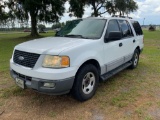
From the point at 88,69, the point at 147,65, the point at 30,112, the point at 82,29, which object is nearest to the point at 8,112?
the point at 30,112

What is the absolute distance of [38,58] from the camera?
3.54 meters

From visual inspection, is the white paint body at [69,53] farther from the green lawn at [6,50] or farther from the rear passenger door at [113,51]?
the green lawn at [6,50]

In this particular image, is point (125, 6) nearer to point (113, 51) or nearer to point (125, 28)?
point (125, 28)

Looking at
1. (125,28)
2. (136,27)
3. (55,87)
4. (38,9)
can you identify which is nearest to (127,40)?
(125,28)

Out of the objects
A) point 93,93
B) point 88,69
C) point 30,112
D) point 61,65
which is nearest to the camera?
point 61,65

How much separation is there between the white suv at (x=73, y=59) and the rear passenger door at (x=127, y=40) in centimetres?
14

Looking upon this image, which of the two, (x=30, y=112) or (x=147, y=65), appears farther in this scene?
(x=147, y=65)

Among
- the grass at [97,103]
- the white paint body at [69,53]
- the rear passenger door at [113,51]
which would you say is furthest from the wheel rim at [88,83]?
the rear passenger door at [113,51]

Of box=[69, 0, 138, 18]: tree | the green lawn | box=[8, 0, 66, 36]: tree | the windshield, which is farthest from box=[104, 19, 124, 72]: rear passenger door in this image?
box=[69, 0, 138, 18]: tree

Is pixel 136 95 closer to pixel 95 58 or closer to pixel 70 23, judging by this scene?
pixel 95 58

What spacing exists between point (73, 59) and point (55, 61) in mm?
356

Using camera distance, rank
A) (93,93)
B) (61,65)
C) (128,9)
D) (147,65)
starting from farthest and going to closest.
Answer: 1. (128,9)
2. (147,65)
3. (93,93)
4. (61,65)

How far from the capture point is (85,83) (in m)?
4.14

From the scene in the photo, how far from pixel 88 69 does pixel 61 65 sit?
729mm
